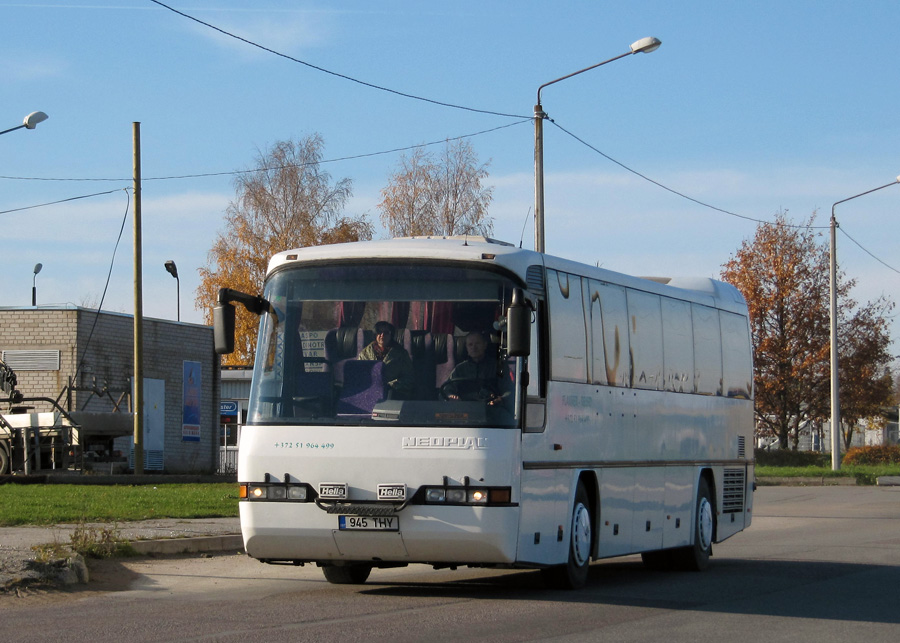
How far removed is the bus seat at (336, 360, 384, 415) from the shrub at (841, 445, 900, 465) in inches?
1739

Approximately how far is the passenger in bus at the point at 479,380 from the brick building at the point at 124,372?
24269mm

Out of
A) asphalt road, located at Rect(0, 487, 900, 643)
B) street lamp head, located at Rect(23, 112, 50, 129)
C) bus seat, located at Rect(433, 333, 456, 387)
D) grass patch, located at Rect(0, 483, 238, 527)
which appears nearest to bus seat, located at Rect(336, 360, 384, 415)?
bus seat, located at Rect(433, 333, 456, 387)

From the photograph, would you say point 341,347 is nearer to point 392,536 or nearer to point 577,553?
point 392,536

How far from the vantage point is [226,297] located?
434 inches

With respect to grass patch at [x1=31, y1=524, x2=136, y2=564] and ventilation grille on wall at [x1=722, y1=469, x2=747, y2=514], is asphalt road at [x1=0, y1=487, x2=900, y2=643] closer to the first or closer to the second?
grass patch at [x1=31, y1=524, x2=136, y2=564]

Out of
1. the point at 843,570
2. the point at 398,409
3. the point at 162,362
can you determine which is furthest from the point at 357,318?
the point at 162,362

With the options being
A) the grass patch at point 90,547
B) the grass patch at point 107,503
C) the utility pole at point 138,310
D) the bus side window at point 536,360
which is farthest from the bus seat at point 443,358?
the utility pole at point 138,310

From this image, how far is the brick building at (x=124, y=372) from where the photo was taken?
124ft

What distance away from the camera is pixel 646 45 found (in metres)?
22.5

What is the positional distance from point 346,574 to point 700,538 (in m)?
4.92

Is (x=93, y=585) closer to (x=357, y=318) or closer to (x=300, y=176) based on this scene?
(x=357, y=318)

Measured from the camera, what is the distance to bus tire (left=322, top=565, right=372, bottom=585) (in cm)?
1250

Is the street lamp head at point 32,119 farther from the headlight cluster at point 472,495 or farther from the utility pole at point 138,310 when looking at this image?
the headlight cluster at point 472,495

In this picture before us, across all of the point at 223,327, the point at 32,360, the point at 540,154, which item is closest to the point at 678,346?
the point at 223,327
